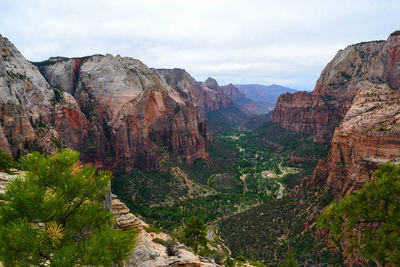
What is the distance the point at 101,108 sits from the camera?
237 feet

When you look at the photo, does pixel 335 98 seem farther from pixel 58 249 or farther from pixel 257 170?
pixel 58 249

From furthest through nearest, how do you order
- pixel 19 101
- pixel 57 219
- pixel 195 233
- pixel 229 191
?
pixel 229 191, pixel 19 101, pixel 195 233, pixel 57 219

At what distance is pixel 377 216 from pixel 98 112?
240ft

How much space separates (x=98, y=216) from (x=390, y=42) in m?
133

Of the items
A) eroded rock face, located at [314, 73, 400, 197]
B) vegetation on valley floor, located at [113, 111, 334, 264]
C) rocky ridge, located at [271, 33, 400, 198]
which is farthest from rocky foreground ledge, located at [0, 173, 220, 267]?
A: rocky ridge, located at [271, 33, 400, 198]

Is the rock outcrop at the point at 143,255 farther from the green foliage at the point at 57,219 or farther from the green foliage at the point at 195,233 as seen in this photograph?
the green foliage at the point at 195,233

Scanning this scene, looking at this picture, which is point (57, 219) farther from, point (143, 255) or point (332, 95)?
point (332, 95)

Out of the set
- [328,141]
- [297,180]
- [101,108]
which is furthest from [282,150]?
[101,108]

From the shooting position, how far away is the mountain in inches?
1780

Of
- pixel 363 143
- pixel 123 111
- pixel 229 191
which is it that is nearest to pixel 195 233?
pixel 363 143

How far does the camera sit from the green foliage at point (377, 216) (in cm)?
875

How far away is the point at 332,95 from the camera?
4803 inches

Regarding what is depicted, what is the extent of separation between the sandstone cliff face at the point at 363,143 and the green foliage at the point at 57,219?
38.3m

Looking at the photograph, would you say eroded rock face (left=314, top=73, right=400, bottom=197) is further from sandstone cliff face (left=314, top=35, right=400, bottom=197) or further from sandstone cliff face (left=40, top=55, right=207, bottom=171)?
sandstone cliff face (left=40, top=55, right=207, bottom=171)
